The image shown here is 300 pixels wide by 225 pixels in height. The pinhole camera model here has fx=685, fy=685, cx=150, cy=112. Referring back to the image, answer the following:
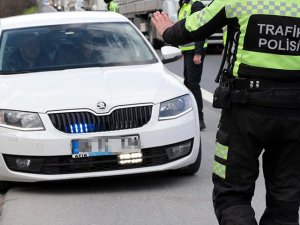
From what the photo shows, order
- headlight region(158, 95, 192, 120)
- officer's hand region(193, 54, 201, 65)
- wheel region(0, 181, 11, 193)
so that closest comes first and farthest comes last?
headlight region(158, 95, 192, 120)
wheel region(0, 181, 11, 193)
officer's hand region(193, 54, 201, 65)

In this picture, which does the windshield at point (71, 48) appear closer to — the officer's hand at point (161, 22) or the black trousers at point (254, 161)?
the officer's hand at point (161, 22)

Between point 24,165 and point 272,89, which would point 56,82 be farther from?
point 272,89

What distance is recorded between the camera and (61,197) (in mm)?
5465

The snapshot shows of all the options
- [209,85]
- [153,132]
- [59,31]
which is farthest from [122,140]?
[209,85]

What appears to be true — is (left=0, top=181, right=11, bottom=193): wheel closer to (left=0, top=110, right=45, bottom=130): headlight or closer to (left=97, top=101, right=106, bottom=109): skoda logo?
(left=0, top=110, right=45, bottom=130): headlight

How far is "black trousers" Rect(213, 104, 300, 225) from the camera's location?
3.27 metres

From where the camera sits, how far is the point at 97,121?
538 cm

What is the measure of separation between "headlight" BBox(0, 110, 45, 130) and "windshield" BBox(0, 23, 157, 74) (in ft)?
3.17

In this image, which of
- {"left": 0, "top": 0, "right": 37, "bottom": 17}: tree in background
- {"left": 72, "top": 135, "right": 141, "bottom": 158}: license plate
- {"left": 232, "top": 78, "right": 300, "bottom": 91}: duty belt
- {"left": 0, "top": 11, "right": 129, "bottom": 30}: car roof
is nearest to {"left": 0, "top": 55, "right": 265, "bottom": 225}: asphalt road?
{"left": 72, "top": 135, "right": 141, "bottom": 158}: license plate

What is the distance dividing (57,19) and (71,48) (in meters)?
0.57

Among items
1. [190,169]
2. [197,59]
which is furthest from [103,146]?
[197,59]

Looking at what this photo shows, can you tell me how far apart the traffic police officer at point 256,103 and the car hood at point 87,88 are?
2.08 meters

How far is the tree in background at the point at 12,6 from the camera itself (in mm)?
42188

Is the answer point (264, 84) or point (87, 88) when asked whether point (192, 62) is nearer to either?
point (87, 88)
